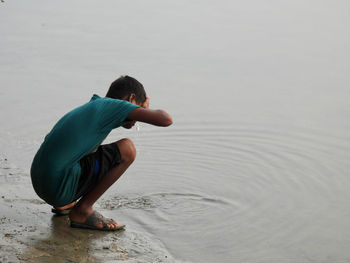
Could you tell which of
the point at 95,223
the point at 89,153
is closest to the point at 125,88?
the point at 89,153

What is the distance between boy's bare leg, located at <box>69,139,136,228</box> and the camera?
3.99 metres

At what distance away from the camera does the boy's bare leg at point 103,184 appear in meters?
3.99

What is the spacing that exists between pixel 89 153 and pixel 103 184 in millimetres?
241

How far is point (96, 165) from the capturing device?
3.96 m

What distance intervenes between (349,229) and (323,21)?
686 centimetres

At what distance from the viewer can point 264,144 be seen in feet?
20.1

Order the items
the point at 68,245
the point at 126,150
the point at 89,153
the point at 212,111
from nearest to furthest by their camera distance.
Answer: the point at 68,245 → the point at 89,153 → the point at 126,150 → the point at 212,111

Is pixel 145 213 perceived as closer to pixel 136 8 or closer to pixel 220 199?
pixel 220 199

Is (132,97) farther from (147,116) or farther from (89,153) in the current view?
(89,153)

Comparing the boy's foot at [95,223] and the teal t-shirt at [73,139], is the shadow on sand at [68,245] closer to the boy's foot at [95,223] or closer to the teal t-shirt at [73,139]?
the boy's foot at [95,223]

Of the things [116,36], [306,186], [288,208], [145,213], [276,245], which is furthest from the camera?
[116,36]

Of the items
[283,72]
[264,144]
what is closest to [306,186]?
[264,144]

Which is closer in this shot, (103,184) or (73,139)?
(73,139)

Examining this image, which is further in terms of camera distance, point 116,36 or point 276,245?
point 116,36
